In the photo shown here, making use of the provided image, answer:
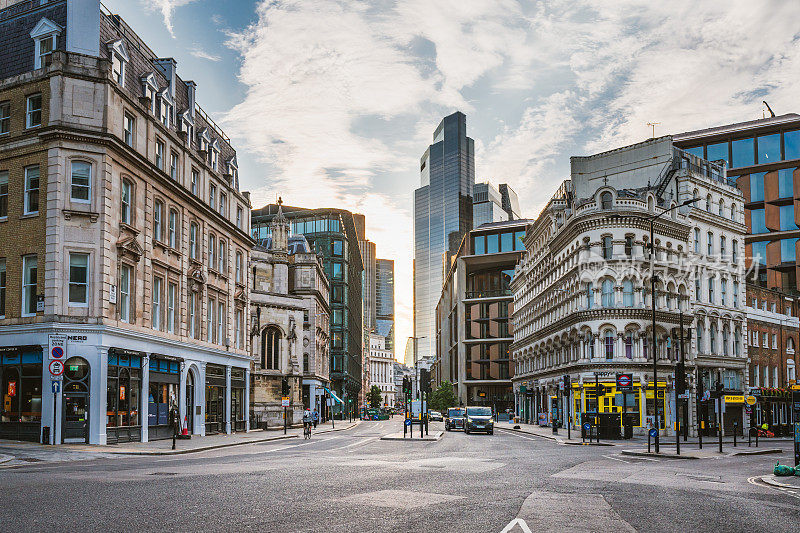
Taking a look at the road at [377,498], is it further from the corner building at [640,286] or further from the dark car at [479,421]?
the dark car at [479,421]

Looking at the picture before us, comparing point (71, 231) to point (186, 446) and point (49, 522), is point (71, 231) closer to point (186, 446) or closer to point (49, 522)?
point (186, 446)

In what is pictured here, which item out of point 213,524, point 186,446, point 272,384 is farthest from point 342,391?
point 213,524

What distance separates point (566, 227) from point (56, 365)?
46.6 metres

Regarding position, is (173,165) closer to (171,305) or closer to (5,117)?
(171,305)

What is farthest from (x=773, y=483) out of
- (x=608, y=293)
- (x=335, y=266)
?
(x=335, y=266)

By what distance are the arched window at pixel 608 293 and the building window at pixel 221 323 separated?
1128 inches

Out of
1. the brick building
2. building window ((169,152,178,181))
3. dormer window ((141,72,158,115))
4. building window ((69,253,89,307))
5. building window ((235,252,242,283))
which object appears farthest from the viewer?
the brick building

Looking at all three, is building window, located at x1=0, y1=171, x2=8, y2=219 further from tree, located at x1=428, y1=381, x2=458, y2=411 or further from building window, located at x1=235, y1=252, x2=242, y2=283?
tree, located at x1=428, y1=381, x2=458, y2=411

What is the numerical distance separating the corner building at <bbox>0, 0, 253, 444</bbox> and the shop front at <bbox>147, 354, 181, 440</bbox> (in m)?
0.10

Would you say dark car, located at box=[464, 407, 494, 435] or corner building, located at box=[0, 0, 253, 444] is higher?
corner building, located at box=[0, 0, 253, 444]

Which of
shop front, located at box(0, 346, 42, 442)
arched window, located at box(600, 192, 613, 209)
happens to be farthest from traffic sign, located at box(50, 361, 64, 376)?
arched window, located at box(600, 192, 613, 209)

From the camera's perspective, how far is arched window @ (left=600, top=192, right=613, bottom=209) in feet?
199

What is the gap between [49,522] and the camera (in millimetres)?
10836

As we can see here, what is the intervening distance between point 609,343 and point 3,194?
141 ft
